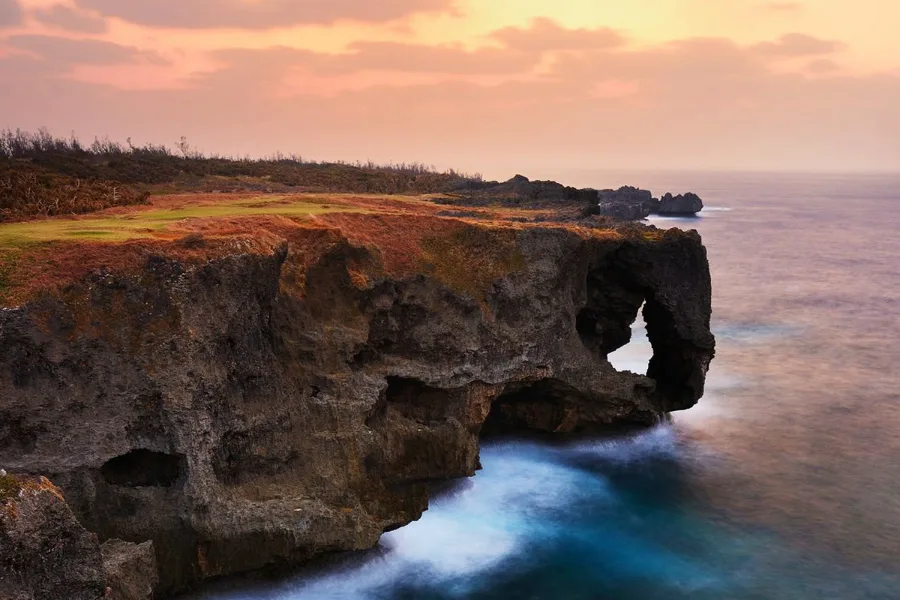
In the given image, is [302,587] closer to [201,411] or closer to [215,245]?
[201,411]

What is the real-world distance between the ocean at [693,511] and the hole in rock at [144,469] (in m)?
3.69

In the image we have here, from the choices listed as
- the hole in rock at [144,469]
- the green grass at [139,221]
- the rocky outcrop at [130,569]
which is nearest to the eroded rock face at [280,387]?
the hole in rock at [144,469]

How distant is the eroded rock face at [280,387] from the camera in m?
19.6

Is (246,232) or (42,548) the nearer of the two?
(42,548)

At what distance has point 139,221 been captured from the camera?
87.5ft

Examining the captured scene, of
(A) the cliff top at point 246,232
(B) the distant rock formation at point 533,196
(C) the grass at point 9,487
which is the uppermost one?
(B) the distant rock formation at point 533,196

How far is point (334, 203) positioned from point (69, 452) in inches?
715

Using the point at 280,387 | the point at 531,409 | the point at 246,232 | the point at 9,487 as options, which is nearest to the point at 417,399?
the point at 280,387

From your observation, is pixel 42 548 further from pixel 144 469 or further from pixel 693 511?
pixel 693 511

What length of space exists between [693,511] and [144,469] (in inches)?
780

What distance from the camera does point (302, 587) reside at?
22.6 m

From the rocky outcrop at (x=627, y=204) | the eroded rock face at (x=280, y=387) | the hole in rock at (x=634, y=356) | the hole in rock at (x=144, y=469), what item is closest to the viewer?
the eroded rock face at (x=280, y=387)

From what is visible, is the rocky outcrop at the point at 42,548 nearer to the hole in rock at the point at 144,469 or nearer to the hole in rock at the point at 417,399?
the hole in rock at the point at 144,469

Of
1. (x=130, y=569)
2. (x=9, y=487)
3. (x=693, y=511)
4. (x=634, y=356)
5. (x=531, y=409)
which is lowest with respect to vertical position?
(x=693, y=511)
